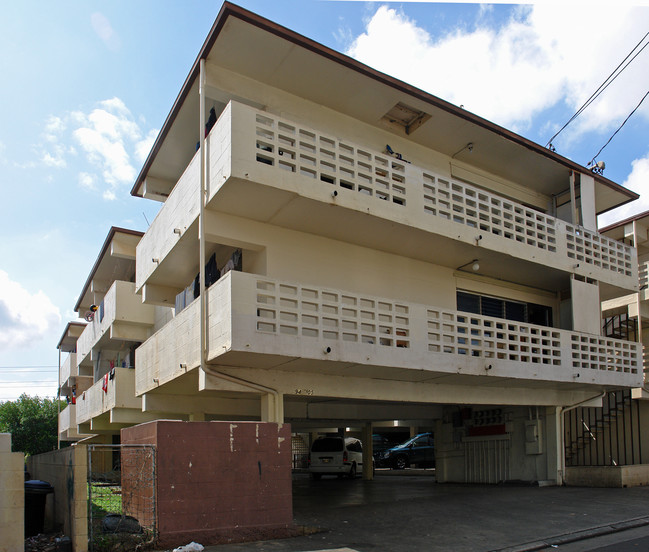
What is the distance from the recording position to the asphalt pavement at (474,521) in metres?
9.86

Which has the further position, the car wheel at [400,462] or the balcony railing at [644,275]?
the car wheel at [400,462]

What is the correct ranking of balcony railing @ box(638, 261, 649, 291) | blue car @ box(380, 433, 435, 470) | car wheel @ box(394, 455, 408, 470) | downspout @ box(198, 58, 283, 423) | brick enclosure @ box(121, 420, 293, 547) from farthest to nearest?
car wheel @ box(394, 455, 408, 470)
blue car @ box(380, 433, 435, 470)
balcony railing @ box(638, 261, 649, 291)
downspout @ box(198, 58, 283, 423)
brick enclosure @ box(121, 420, 293, 547)

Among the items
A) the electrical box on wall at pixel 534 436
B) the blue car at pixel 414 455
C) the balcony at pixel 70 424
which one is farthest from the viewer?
the blue car at pixel 414 455

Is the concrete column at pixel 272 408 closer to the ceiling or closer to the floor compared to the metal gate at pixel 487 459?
closer to the ceiling

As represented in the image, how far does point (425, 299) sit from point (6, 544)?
1017cm

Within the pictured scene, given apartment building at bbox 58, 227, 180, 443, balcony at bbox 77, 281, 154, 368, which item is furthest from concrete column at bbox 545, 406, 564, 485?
balcony at bbox 77, 281, 154, 368

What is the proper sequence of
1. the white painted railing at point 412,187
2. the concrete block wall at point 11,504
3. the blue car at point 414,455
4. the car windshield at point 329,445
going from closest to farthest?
the concrete block wall at point 11,504
the white painted railing at point 412,187
the car windshield at point 329,445
the blue car at point 414,455

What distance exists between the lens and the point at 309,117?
47.7 feet

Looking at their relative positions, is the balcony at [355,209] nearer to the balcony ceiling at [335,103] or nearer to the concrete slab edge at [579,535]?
the balcony ceiling at [335,103]

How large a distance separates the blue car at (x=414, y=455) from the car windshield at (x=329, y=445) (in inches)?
286

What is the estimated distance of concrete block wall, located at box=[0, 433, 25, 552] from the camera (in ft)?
28.9

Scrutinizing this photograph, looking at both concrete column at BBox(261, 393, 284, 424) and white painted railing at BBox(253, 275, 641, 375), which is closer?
white painted railing at BBox(253, 275, 641, 375)

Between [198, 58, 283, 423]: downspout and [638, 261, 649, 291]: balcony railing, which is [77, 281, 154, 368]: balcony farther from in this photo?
[638, 261, 649, 291]: balcony railing

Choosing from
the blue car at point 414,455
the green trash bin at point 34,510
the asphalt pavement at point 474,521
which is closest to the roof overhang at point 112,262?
the asphalt pavement at point 474,521
